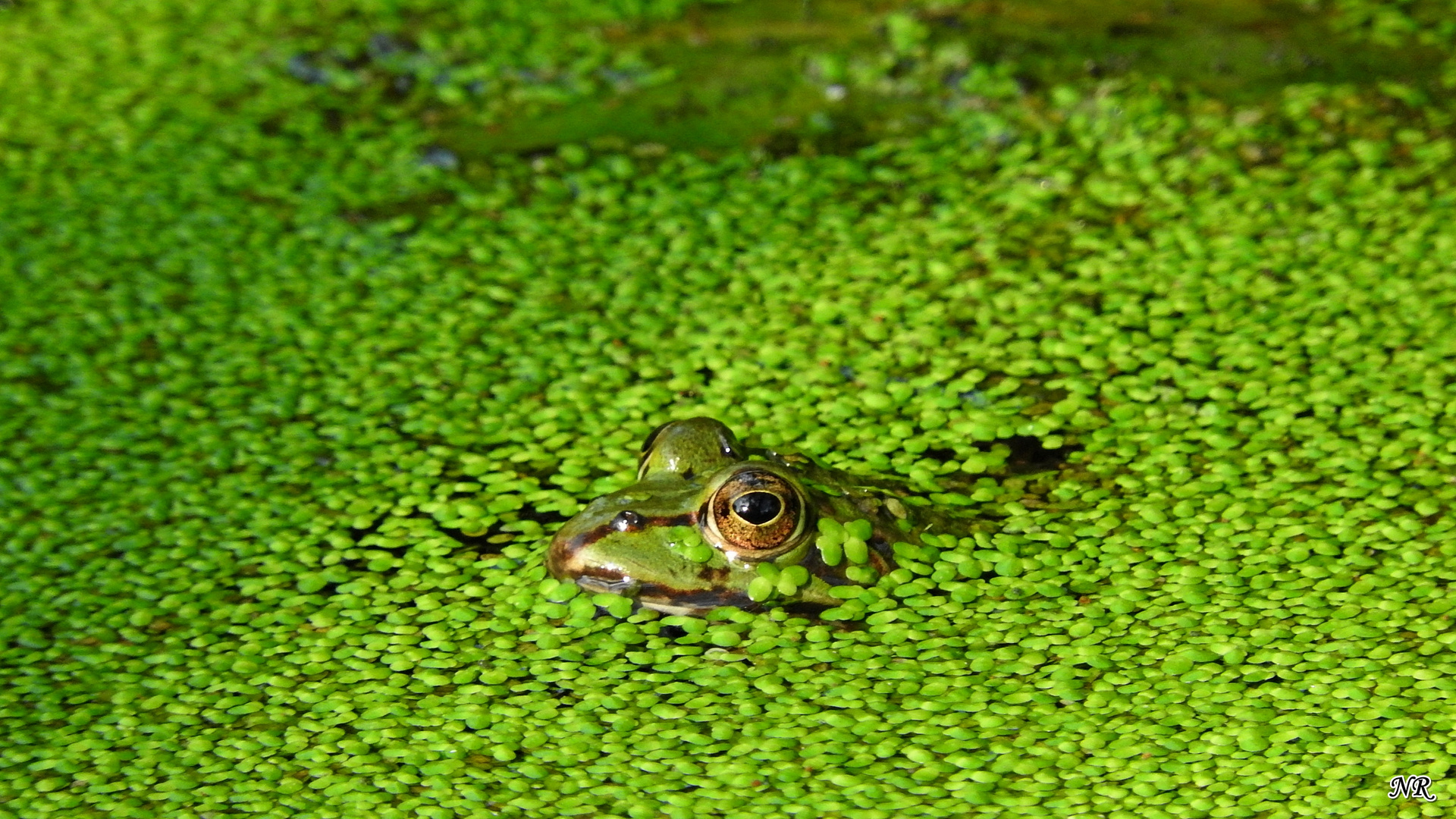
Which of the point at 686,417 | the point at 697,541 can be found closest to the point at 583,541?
the point at 697,541

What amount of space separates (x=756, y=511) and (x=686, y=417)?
0.64 meters

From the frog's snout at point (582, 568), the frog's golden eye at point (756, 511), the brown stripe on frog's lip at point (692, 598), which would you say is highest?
the frog's golden eye at point (756, 511)

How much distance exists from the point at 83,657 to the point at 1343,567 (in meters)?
2.42

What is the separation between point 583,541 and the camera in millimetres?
2879

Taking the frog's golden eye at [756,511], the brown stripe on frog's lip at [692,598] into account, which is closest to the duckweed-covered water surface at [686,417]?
the brown stripe on frog's lip at [692,598]

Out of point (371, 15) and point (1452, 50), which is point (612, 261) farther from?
point (1452, 50)

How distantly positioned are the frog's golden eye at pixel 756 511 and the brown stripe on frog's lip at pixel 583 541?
0.19 feet

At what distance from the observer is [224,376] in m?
3.77

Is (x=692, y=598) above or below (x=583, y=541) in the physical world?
below

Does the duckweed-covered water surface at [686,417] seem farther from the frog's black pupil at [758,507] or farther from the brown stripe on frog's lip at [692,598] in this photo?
the frog's black pupil at [758,507]

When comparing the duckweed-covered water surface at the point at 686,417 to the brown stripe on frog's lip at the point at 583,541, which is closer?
the duckweed-covered water surface at the point at 686,417

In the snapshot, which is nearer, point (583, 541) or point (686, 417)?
point (583, 541)

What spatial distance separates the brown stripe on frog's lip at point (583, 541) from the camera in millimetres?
2871

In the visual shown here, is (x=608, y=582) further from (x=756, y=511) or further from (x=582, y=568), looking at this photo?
(x=756, y=511)
